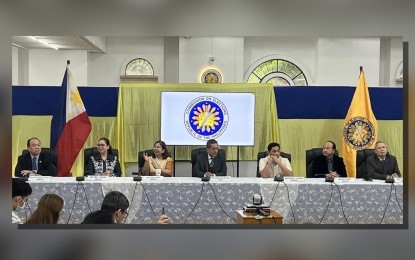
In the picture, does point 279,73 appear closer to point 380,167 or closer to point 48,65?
point 48,65

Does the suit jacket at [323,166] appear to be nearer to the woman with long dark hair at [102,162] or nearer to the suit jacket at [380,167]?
the suit jacket at [380,167]

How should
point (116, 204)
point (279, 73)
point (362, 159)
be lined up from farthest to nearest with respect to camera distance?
point (279, 73) < point (362, 159) < point (116, 204)

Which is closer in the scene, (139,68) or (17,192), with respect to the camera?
(17,192)

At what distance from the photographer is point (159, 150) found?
498 cm

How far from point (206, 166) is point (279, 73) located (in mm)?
5680

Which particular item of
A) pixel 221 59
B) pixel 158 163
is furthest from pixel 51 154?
pixel 221 59

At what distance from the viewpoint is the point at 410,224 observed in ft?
1.70

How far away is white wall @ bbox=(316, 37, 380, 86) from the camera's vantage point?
9.45 meters

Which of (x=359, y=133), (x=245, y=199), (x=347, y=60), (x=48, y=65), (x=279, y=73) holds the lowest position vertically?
(x=245, y=199)

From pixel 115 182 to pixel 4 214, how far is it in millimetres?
3852

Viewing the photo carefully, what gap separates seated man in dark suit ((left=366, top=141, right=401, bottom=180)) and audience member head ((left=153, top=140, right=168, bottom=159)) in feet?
7.46

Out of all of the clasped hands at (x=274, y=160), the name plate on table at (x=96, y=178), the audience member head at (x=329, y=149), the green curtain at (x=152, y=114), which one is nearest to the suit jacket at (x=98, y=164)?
the name plate on table at (x=96, y=178)

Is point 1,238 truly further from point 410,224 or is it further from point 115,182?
point 115,182

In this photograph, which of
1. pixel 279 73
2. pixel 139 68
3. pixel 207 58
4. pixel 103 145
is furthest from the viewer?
pixel 139 68
